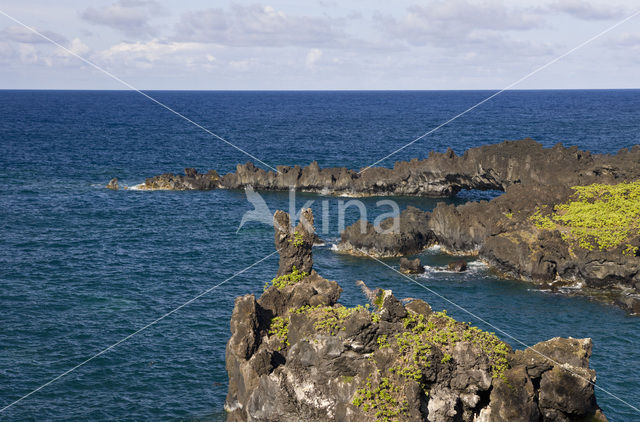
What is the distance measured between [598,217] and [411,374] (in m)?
40.4

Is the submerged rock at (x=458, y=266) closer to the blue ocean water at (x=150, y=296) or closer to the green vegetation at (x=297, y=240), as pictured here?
the blue ocean water at (x=150, y=296)

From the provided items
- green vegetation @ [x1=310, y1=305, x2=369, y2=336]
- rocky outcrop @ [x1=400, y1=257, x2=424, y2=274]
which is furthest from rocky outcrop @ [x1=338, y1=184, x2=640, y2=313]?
green vegetation @ [x1=310, y1=305, x2=369, y2=336]

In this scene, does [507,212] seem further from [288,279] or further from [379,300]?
[379,300]

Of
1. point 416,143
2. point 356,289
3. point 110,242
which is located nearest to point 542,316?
point 356,289

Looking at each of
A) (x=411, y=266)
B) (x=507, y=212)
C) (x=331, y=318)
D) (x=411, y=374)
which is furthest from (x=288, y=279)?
(x=507, y=212)

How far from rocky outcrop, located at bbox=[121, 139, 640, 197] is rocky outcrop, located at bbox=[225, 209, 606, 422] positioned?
4513 cm

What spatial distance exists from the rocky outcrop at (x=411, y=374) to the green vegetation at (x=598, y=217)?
29314 mm

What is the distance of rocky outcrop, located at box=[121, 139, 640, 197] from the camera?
77125mm

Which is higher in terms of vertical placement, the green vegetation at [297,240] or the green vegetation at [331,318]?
the green vegetation at [297,240]

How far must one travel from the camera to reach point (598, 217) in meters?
61.8

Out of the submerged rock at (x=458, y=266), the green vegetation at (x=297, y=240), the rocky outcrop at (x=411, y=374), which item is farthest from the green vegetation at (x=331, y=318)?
the submerged rock at (x=458, y=266)

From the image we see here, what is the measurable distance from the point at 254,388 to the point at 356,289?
86.8 feet

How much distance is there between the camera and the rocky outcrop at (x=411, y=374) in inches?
1140

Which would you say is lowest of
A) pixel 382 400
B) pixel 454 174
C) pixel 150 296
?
pixel 150 296
